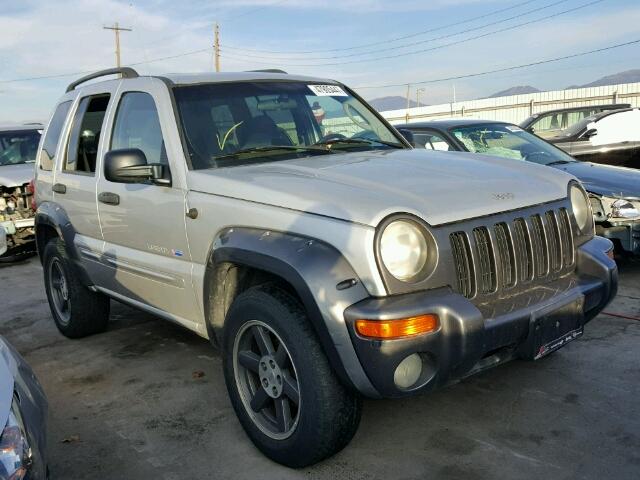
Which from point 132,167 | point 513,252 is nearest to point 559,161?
point 513,252

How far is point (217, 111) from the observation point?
394 cm

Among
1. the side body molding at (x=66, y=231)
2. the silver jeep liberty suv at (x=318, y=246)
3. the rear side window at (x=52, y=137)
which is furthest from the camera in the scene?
the rear side window at (x=52, y=137)

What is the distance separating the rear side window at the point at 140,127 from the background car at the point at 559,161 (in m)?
2.48

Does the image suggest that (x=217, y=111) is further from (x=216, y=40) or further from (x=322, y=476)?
(x=216, y=40)

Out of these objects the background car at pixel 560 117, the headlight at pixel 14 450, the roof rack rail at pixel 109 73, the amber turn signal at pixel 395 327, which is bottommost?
the headlight at pixel 14 450

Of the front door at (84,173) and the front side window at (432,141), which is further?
the front side window at (432,141)

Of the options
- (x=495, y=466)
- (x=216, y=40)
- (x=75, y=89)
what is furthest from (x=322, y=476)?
(x=216, y=40)

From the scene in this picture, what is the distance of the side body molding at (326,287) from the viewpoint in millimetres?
2686

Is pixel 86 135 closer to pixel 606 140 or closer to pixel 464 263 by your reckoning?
pixel 464 263

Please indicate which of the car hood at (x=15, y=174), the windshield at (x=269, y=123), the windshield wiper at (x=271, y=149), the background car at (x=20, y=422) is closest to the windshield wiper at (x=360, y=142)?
the windshield at (x=269, y=123)

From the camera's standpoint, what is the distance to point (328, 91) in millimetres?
4617

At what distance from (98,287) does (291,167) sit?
2.05 m

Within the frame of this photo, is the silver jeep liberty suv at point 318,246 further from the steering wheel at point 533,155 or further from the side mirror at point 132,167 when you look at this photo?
the steering wheel at point 533,155

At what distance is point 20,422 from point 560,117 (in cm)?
1219
